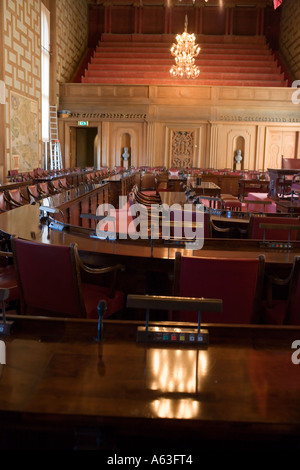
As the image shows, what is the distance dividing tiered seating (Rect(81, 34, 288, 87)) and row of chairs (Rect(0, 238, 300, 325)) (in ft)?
50.4

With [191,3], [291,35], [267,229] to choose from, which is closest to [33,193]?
[267,229]

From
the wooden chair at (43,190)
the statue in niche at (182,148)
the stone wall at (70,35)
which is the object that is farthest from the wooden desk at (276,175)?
the stone wall at (70,35)

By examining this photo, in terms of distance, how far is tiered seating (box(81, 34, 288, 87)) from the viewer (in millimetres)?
16719

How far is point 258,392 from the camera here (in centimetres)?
114

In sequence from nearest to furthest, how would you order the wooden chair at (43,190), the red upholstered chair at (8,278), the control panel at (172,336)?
the control panel at (172,336) → the red upholstered chair at (8,278) → the wooden chair at (43,190)

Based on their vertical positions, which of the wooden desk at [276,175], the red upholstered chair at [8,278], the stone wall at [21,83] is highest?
the stone wall at [21,83]

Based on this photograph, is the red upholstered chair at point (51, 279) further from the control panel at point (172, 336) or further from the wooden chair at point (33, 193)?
the wooden chair at point (33, 193)

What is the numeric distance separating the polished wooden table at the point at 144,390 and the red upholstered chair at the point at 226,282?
0.70 m

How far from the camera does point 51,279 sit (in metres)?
2.40

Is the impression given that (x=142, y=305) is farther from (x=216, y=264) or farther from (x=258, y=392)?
(x=216, y=264)

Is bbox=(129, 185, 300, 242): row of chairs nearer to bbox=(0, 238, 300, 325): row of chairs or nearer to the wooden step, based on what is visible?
bbox=(0, 238, 300, 325): row of chairs

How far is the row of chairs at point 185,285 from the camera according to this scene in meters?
2.19

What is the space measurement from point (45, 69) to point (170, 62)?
216 inches

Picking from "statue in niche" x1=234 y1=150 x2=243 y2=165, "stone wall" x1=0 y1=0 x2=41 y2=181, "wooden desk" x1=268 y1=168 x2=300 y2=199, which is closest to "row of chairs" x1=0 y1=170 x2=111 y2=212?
"stone wall" x1=0 y1=0 x2=41 y2=181
